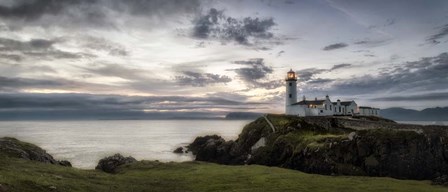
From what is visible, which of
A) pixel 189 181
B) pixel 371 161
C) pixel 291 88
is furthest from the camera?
pixel 291 88

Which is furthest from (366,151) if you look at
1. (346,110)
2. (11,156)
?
(346,110)

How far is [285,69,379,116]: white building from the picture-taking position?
109125 mm

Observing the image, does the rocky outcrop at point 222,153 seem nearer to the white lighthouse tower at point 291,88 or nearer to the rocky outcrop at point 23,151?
the white lighthouse tower at point 291,88

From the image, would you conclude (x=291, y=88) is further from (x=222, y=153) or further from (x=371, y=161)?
(x=371, y=161)

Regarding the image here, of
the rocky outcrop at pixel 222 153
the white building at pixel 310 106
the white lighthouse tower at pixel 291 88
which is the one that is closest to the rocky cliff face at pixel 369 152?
the rocky outcrop at pixel 222 153

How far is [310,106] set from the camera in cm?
11006

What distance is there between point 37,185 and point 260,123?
6491 centimetres

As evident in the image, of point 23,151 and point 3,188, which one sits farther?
point 23,151

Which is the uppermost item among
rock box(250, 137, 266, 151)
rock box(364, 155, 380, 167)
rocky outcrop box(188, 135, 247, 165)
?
rock box(250, 137, 266, 151)

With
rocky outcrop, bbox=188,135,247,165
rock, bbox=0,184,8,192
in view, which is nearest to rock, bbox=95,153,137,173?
rocky outcrop, bbox=188,135,247,165

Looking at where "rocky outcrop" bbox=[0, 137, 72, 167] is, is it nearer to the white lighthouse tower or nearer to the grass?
the grass

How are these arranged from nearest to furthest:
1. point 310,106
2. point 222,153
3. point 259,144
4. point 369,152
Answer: point 369,152 < point 259,144 < point 222,153 < point 310,106

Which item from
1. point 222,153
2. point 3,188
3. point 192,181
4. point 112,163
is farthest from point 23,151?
point 222,153

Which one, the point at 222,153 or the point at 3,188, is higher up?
the point at 3,188
